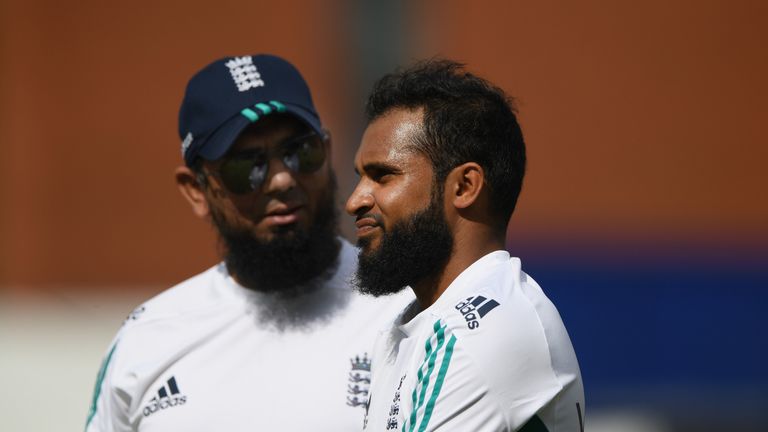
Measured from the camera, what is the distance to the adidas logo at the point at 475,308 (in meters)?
2.72

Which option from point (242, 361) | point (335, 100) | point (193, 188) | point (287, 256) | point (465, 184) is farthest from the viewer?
point (335, 100)

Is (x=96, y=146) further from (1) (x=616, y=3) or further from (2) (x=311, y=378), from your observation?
(2) (x=311, y=378)

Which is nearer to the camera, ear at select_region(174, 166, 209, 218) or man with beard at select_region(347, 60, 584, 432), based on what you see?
man with beard at select_region(347, 60, 584, 432)

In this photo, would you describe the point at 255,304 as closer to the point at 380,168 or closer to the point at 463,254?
the point at 380,168

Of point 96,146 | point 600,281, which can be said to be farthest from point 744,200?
point 96,146

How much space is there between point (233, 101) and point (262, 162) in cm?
22

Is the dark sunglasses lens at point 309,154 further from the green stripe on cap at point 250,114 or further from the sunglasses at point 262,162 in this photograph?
the green stripe on cap at point 250,114

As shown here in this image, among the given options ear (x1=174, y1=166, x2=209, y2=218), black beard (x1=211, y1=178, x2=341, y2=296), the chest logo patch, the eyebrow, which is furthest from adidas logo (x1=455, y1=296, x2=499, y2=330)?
ear (x1=174, y1=166, x2=209, y2=218)

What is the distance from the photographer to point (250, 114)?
12.1 ft

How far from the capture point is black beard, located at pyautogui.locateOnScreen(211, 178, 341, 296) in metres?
3.75

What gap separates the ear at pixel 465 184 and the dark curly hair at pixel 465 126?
0.02m

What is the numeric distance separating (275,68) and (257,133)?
0.26m

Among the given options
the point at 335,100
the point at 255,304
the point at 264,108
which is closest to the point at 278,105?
the point at 264,108

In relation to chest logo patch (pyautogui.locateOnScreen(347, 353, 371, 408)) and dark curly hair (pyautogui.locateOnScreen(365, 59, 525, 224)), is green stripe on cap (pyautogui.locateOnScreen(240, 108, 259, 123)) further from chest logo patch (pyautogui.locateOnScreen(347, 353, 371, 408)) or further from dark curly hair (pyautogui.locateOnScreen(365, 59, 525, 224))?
chest logo patch (pyautogui.locateOnScreen(347, 353, 371, 408))
